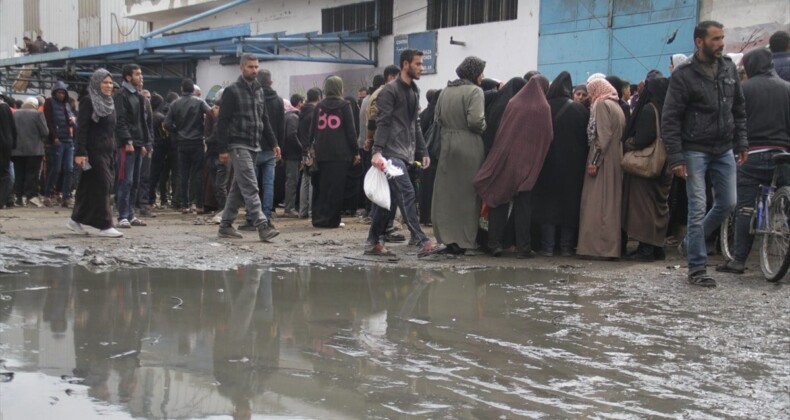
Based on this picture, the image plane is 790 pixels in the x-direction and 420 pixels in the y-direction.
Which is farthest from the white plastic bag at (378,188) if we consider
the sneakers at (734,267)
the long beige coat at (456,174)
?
the sneakers at (734,267)

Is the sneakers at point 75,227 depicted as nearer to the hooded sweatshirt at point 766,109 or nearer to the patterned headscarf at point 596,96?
the patterned headscarf at point 596,96

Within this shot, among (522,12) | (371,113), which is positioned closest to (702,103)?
(371,113)

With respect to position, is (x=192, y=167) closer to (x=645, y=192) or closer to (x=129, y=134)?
(x=129, y=134)

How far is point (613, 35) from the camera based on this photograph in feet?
55.2

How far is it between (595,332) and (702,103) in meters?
2.55

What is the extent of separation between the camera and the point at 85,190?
33.0ft

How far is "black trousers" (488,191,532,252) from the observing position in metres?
9.12

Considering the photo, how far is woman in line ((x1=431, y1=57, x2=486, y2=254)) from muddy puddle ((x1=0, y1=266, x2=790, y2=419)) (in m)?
1.71

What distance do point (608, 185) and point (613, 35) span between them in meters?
8.68

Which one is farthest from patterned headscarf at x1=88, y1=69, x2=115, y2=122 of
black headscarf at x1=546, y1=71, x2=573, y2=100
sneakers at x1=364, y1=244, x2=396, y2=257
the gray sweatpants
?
black headscarf at x1=546, y1=71, x2=573, y2=100

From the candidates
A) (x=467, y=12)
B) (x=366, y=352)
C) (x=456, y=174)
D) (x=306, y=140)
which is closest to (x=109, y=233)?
(x=306, y=140)

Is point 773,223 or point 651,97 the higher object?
point 651,97

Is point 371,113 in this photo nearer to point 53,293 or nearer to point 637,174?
point 637,174

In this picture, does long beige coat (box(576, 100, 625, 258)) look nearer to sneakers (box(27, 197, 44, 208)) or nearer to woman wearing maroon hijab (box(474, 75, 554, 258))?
woman wearing maroon hijab (box(474, 75, 554, 258))
